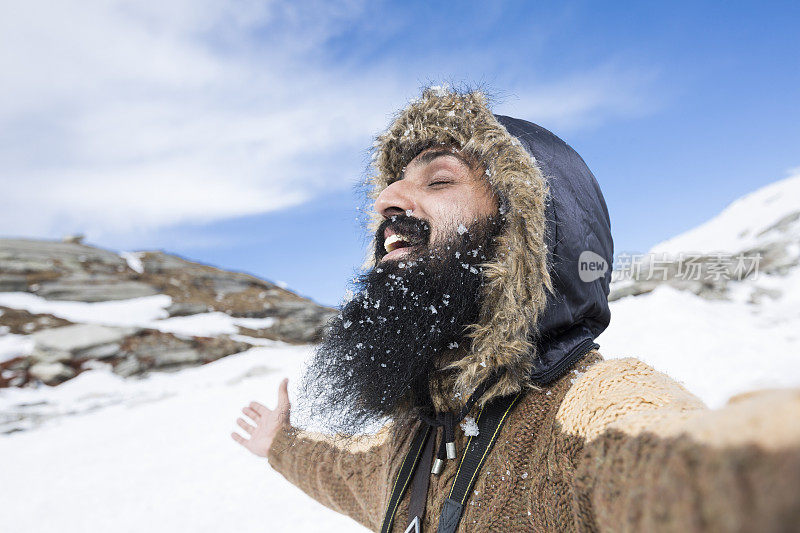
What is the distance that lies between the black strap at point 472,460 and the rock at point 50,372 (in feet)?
39.2

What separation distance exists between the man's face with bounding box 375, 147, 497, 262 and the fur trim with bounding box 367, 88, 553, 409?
0.17 feet

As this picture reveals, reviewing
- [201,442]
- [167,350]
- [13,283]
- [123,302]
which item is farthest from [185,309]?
[201,442]

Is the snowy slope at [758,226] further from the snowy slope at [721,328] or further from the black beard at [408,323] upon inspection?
the black beard at [408,323]

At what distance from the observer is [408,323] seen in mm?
1443

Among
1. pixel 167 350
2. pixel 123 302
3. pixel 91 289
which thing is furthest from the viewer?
pixel 91 289

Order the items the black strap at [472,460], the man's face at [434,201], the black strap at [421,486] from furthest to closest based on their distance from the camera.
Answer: the man's face at [434,201]
the black strap at [421,486]
the black strap at [472,460]

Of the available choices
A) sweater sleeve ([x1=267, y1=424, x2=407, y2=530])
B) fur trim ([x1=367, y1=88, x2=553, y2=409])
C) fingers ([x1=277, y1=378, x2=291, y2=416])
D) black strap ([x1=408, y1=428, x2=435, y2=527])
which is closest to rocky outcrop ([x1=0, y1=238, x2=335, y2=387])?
fingers ([x1=277, y1=378, x2=291, y2=416])

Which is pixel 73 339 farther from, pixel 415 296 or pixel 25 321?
pixel 415 296

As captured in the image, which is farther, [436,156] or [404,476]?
[436,156]

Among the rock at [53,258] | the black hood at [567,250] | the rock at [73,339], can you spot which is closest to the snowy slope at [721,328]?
the black hood at [567,250]

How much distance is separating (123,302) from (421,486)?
18113mm

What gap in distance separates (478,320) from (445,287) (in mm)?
141

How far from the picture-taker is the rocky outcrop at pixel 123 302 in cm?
1106

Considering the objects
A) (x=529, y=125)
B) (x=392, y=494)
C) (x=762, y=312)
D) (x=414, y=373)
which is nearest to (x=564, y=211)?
(x=529, y=125)
